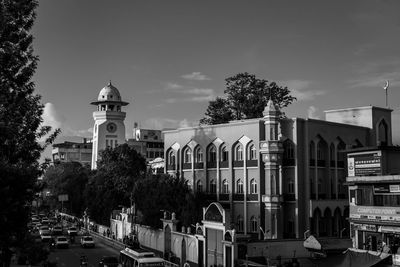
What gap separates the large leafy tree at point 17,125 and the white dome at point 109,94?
7411cm

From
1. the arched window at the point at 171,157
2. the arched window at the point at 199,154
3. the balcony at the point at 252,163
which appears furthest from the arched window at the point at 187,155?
the balcony at the point at 252,163

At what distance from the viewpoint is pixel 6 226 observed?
46.4 feet

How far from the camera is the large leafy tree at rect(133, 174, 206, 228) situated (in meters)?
44.2

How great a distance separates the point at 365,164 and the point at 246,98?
28494 mm

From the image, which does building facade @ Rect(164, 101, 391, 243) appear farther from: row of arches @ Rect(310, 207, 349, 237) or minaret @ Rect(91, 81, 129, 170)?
minaret @ Rect(91, 81, 129, 170)

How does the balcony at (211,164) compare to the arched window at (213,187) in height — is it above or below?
above

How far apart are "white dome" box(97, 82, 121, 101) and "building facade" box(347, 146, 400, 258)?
6324 centimetres

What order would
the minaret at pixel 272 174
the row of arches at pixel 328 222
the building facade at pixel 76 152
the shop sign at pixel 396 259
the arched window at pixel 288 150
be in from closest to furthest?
the shop sign at pixel 396 259, the minaret at pixel 272 174, the row of arches at pixel 328 222, the arched window at pixel 288 150, the building facade at pixel 76 152

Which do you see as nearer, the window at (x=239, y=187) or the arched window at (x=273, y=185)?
the arched window at (x=273, y=185)

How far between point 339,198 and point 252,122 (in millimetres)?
10623

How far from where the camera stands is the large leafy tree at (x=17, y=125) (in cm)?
1418

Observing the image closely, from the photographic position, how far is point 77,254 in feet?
145

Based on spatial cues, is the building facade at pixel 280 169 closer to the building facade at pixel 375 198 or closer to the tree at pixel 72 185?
the building facade at pixel 375 198

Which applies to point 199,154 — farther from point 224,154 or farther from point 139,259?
point 139,259
